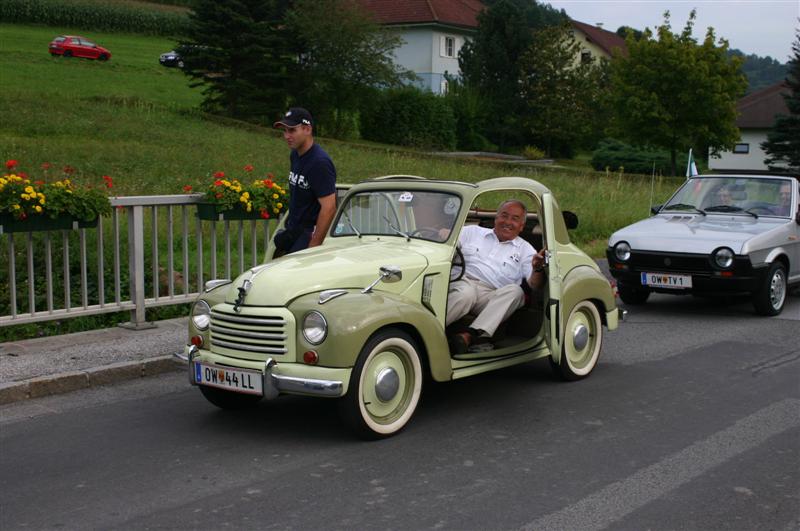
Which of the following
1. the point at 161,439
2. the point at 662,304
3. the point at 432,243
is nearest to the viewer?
the point at 161,439

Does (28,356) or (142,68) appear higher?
(142,68)

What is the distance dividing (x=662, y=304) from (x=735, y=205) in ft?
5.30

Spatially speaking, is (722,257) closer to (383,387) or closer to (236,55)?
(383,387)

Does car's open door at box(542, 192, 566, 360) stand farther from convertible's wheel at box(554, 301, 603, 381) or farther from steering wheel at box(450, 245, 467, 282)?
steering wheel at box(450, 245, 467, 282)

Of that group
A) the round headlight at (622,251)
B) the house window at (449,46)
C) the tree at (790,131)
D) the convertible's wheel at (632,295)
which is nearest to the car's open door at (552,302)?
the round headlight at (622,251)

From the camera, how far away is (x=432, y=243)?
6980mm

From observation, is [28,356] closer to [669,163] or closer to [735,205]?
[735,205]

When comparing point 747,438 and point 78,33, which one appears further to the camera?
point 78,33

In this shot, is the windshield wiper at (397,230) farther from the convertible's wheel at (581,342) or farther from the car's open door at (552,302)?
the convertible's wheel at (581,342)

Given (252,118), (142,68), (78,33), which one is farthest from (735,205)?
(78,33)

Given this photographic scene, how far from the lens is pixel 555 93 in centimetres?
5547

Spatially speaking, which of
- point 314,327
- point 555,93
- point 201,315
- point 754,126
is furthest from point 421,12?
point 314,327

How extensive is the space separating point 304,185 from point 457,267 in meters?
1.68

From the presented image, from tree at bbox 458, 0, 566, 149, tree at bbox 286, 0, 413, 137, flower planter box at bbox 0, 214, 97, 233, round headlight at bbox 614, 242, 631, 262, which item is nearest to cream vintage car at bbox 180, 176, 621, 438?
flower planter box at bbox 0, 214, 97, 233
